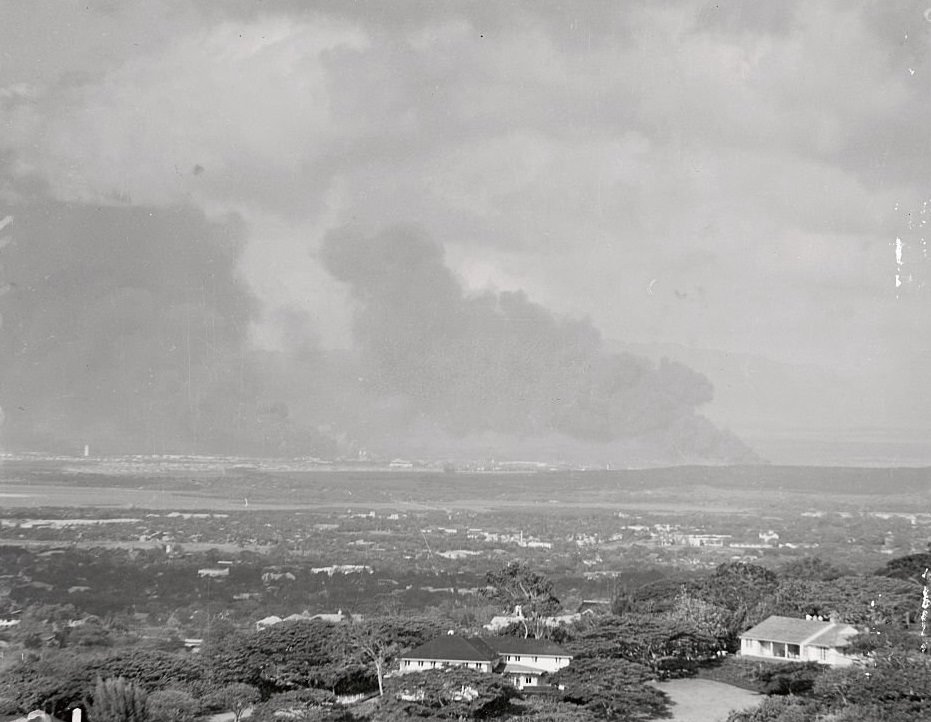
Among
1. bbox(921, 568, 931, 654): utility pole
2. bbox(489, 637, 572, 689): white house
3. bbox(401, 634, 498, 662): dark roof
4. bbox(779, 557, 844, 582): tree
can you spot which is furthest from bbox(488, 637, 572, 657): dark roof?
bbox(779, 557, 844, 582): tree

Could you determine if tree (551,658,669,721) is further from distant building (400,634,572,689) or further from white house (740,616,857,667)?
white house (740,616,857,667)

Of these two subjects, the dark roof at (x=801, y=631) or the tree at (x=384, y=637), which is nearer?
the tree at (x=384, y=637)

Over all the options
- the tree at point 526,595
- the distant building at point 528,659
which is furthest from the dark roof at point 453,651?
the tree at point 526,595

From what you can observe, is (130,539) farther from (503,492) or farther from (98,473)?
(503,492)

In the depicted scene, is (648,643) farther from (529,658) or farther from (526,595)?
(526,595)

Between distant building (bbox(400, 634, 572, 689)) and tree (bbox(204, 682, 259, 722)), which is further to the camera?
distant building (bbox(400, 634, 572, 689))

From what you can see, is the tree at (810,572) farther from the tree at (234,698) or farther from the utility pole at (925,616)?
the tree at (234,698)

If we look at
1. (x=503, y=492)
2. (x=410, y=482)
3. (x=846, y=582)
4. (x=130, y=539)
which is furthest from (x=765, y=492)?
(x=846, y=582)
